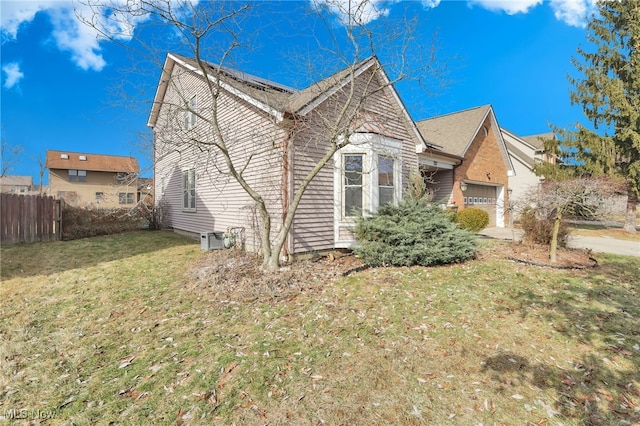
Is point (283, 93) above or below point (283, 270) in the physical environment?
above

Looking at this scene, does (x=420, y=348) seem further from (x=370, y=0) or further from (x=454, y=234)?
(x=370, y=0)

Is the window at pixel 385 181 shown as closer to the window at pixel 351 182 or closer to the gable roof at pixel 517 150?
the window at pixel 351 182

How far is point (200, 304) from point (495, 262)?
673 centimetres

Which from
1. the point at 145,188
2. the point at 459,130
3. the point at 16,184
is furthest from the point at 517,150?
the point at 16,184

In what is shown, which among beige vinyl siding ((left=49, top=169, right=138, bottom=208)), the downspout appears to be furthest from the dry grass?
beige vinyl siding ((left=49, top=169, right=138, bottom=208))

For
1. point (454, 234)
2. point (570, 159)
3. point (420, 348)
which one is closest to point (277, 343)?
point (420, 348)

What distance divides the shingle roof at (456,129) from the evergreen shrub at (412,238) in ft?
25.4

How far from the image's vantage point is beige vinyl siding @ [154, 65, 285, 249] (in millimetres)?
7660

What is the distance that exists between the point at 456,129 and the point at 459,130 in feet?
0.90

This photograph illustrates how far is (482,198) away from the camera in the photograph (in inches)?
651

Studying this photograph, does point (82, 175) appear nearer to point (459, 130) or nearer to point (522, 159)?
point (459, 130)

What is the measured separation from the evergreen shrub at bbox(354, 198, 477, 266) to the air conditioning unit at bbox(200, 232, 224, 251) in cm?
425

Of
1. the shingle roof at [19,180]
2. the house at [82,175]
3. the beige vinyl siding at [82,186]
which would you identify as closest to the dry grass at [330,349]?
the house at [82,175]

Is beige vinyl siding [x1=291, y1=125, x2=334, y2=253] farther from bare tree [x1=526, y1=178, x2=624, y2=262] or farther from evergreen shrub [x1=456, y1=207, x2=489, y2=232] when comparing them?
evergreen shrub [x1=456, y1=207, x2=489, y2=232]
